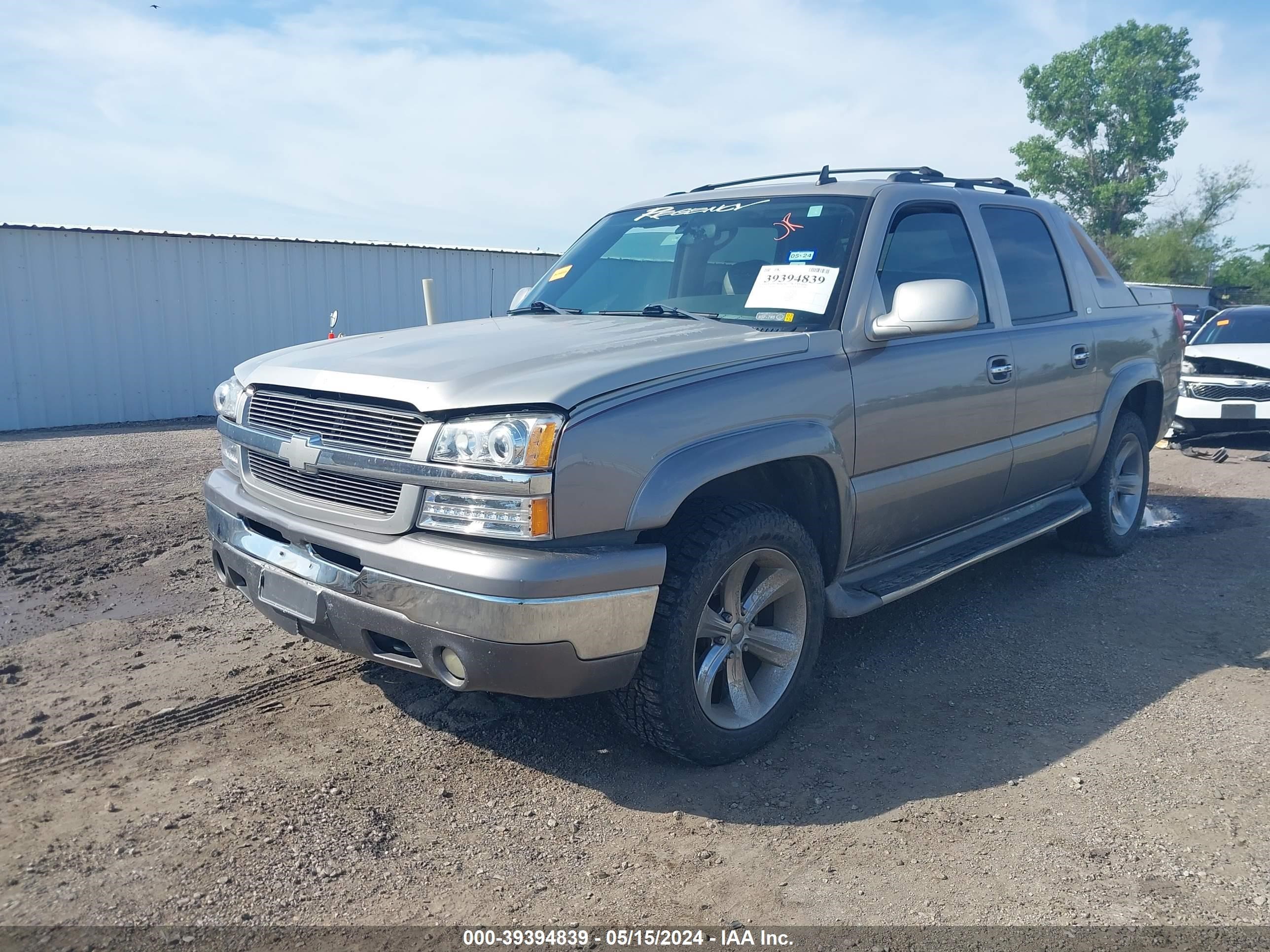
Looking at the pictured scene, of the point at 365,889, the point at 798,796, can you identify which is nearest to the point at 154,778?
the point at 365,889

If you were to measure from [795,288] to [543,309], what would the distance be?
4.07 feet


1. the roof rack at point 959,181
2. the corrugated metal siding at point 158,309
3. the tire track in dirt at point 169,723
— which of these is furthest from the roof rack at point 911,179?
the corrugated metal siding at point 158,309

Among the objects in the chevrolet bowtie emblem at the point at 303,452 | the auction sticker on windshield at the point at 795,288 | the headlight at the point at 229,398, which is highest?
the auction sticker on windshield at the point at 795,288

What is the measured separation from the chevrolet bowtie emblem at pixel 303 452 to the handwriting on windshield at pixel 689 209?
2.11 m

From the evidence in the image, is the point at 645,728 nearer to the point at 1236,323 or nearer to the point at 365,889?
the point at 365,889

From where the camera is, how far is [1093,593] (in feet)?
17.4

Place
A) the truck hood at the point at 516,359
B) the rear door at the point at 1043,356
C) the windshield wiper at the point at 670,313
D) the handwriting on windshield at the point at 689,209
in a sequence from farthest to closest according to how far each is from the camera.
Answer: the rear door at the point at 1043,356
the handwriting on windshield at the point at 689,209
the windshield wiper at the point at 670,313
the truck hood at the point at 516,359

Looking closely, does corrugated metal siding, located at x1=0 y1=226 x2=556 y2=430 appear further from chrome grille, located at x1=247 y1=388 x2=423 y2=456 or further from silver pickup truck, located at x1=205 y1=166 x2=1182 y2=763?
chrome grille, located at x1=247 y1=388 x2=423 y2=456

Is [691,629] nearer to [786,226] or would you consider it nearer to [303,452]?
[303,452]

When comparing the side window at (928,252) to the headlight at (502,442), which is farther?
the side window at (928,252)

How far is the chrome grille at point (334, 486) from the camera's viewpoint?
2994 millimetres

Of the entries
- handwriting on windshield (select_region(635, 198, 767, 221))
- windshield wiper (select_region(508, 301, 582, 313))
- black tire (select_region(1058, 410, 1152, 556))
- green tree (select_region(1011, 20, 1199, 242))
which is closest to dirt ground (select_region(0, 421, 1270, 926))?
black tire (select_region(1058, 410, 1152, 556))

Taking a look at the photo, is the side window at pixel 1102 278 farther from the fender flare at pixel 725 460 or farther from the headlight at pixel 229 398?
the headlight at pixel 229 398

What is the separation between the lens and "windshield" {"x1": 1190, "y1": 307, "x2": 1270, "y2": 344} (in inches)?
414
